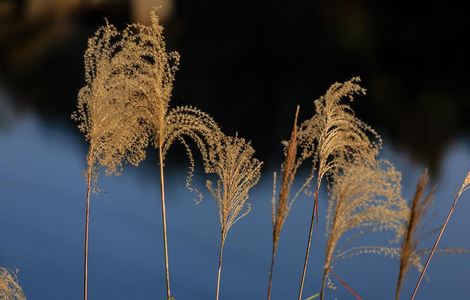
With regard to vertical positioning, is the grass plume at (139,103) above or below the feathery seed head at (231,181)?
above

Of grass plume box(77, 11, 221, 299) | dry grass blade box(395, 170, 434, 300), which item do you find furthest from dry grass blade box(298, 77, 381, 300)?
dry grass blade box(395, 170, 434, 300)

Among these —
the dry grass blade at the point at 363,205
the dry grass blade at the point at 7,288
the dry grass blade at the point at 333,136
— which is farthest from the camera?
the dry grass blade at the point at 333,136

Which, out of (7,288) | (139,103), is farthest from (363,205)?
(7,288)

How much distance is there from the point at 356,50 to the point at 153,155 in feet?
32.4

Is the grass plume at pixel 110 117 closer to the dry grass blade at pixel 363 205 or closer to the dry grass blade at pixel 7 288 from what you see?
the dry grass blade at pixel 7 288

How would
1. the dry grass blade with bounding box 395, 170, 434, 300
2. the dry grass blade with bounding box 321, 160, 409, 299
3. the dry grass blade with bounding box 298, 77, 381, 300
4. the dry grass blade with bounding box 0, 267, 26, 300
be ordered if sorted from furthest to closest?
the dry grass blade with bounding box 298, 77, 381, 300 < the dry grass blade with bounding box 0, 267, 26, 300 < the dry grass blade with bounding box 321, 160, 409, 299 < the dry grass blade with bounding box 395, 170, 434, 300

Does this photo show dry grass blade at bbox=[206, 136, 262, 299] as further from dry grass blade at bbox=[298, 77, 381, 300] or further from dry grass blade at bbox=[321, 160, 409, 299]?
dry grass blade at bbox=[321, 160, 409, 299]

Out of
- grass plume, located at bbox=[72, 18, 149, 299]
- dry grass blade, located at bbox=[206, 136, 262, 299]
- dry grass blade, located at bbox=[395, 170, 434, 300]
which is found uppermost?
grass plume, located at bbox=[72, 18, 149, 299]

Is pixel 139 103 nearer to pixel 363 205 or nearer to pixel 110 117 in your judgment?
pixel 110 117

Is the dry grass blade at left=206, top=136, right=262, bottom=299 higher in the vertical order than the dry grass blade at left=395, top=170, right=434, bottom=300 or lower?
higher

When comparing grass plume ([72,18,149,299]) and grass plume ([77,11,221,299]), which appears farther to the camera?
grass plume ([72,18,149,299])

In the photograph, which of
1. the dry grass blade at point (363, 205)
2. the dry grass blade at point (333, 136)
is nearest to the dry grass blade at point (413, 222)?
the dry grass blade at point (363, 205)

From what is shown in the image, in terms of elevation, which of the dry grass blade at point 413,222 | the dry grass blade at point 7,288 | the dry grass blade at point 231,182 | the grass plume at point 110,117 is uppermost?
the grass plume at point 110,117

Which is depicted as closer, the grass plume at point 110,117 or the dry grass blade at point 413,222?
the dry grass blade at point 413,222
